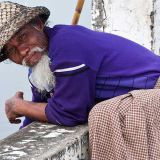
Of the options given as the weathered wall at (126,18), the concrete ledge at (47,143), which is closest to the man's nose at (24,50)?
the concrete ledge at (47,143)

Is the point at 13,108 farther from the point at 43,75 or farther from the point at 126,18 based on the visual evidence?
the point at 126,18

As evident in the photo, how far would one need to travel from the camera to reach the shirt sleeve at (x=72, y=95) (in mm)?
2824

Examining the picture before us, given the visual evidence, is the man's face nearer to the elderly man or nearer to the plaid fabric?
the elderly man

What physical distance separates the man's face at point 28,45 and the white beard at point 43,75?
0.04m

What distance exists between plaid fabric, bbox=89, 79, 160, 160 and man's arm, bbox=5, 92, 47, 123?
14.6 inches

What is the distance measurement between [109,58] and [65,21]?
2666mm

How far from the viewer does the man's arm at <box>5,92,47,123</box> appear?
302 centimetres

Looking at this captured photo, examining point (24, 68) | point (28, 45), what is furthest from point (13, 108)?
point (24, 68)

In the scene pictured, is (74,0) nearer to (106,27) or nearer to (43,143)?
(106,27)

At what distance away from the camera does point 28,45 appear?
3023 mm

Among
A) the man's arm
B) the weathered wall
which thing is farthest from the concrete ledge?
the weathered wall

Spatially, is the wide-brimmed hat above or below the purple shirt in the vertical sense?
above

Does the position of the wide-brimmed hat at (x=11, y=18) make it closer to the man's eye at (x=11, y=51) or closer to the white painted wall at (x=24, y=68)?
the man's eye at (x=11, y=51)

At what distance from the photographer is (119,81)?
298cm
